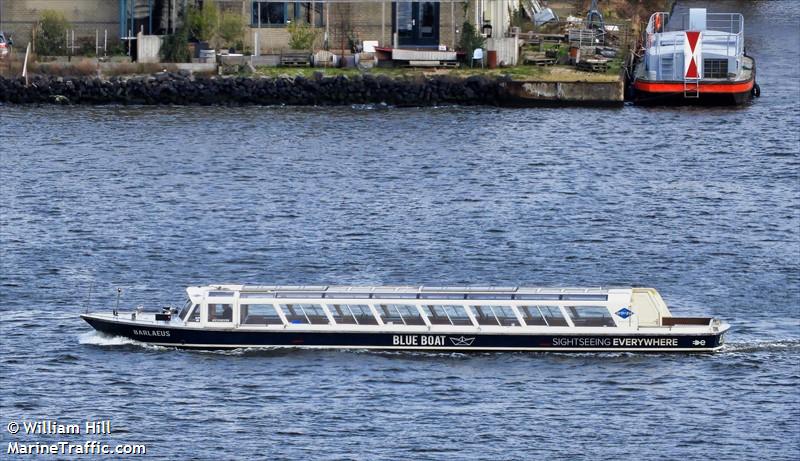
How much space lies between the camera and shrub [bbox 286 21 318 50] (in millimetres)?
113875

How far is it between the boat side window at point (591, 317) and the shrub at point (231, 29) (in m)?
53.7

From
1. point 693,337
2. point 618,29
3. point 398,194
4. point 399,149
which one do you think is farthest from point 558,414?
point 618,29

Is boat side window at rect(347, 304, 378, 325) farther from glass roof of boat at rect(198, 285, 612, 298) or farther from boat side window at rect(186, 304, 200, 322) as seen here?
boat side window at rect(186, 304, 200, 322)

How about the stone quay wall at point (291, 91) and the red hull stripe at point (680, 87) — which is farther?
the red hull stripe at point (680, 87)

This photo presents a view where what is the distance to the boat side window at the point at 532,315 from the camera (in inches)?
2534

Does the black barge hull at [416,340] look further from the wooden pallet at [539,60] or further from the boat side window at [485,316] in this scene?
the wooden pallet at [539,60]

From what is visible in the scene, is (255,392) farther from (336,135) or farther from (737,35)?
(737,35)

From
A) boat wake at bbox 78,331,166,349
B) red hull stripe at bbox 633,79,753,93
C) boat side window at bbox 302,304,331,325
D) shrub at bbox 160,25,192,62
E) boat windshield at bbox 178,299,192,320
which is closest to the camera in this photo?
boat side window at bbox 302,304,331,325

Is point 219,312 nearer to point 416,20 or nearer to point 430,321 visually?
point 430,321

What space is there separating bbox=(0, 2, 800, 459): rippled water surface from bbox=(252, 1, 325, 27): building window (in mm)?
7992

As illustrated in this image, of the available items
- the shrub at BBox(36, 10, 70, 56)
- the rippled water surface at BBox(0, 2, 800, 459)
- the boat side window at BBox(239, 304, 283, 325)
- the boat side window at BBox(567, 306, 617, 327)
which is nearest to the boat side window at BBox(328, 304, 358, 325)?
the rippled water surface at BBox(0, 2, 800, 459)

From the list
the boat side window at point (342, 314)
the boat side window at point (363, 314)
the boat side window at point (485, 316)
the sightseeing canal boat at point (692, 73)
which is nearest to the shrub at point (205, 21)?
the sightseeing canal boat at point (692, 73)

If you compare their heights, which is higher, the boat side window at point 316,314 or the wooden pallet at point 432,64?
the wooden pallet at point 432,64

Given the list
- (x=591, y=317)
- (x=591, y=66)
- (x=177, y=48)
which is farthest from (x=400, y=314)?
(x=177, y=48)
